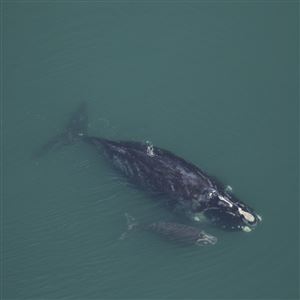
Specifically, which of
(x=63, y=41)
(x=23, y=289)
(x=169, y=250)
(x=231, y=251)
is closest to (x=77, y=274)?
(x=23, y=289)

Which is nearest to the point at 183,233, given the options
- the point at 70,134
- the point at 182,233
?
the point at 182,233

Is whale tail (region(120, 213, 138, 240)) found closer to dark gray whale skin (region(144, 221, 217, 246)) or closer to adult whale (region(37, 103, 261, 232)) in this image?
dark gray whale skin (region(144, 221, 217, 246))

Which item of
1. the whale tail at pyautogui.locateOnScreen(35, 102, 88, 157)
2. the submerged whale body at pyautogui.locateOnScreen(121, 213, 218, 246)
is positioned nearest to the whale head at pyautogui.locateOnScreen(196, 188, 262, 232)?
the submerged whale body at pyautogui.locateOnScreen(121, 213, 218, 246)

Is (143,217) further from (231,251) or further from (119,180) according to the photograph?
(231,251)

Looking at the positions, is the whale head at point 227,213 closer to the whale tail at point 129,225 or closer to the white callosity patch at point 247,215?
the white callosity patch at point 247,215

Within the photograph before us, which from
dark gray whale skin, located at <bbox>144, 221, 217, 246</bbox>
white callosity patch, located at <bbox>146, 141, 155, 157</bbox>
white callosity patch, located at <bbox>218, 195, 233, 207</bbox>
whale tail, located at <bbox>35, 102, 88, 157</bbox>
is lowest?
dark gray whale skin, located at <bbox>144, 221, 217, 246</bbox>

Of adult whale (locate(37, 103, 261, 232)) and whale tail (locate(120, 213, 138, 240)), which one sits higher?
adult whale (locate(37, 103, 261, 232))

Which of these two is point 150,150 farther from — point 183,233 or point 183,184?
point 183,233
